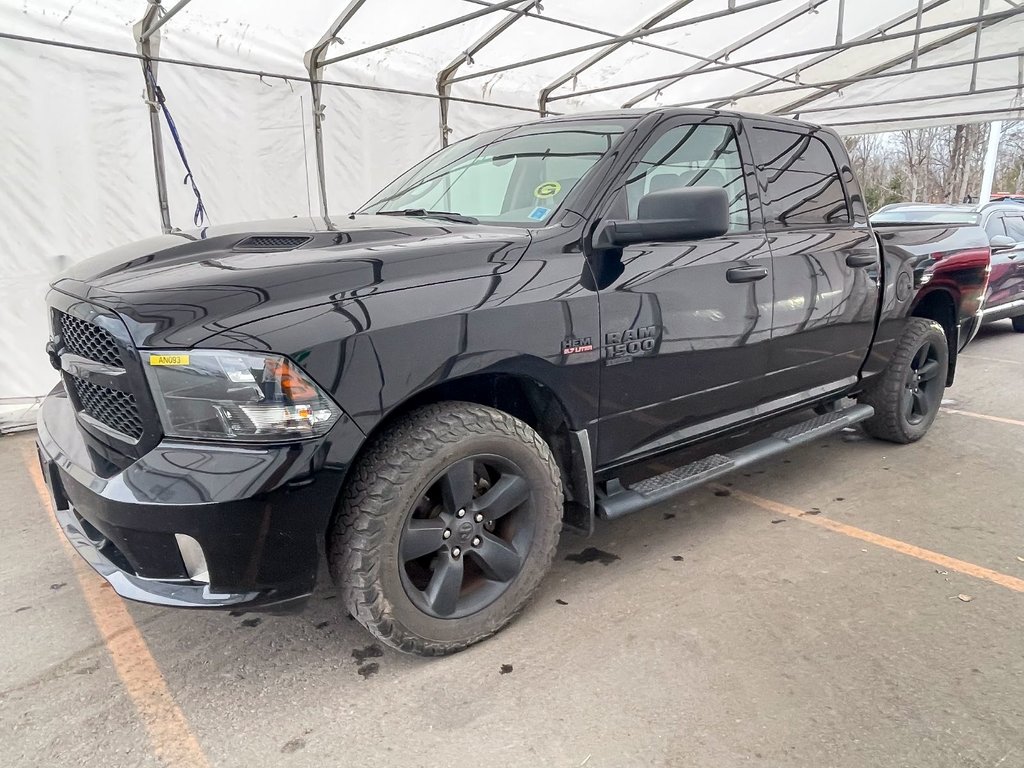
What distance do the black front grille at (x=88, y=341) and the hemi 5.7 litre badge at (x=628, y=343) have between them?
1.59 metres

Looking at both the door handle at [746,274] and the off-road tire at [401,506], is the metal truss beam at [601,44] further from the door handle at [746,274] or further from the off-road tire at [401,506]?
the off-road tire at [401,506]

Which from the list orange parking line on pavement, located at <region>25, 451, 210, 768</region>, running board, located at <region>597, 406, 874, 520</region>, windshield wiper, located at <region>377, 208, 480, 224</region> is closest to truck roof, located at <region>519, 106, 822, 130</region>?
windshield wiper, located at <region>377, 208, 480, 224</region>

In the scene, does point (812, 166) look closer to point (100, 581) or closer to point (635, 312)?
point (635, 312)

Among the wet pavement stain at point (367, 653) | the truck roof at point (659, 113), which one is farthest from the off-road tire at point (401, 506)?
the truck roof at point (659, 113)

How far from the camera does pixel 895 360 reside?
4414 millimetres

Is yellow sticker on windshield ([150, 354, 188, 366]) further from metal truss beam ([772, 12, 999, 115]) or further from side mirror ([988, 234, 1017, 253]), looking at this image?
metal truss beam ([772, 12, 999, 115])

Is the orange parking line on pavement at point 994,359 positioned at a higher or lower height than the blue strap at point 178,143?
lower

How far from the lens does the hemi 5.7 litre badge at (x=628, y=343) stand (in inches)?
105

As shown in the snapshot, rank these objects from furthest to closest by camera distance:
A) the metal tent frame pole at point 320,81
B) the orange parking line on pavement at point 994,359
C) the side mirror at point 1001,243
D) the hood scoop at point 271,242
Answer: the side mirror at point 1001,243, the orange parking line on pavement at point 994,359, the metal tent frame pole at point 320,81, the hood scoop at point 271,242

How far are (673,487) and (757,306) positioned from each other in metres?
0.91

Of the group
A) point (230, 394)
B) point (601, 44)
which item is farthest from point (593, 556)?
point (601, 44)

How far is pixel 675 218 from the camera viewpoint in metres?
2.54

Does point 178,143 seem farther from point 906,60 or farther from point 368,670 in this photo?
point 906,60

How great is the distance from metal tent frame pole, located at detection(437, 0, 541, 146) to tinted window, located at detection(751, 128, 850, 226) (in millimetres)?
4555
